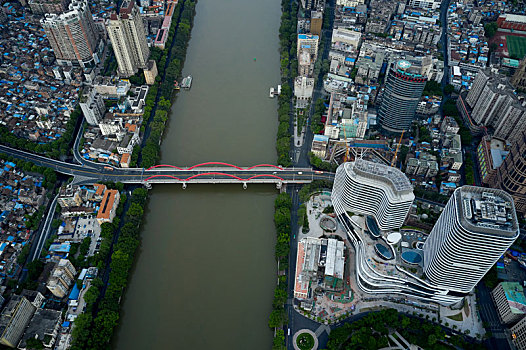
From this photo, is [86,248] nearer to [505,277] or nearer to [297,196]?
[297,196]

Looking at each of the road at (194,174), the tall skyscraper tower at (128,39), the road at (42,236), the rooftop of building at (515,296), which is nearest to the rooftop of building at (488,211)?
the rooftop of building at (515,296)

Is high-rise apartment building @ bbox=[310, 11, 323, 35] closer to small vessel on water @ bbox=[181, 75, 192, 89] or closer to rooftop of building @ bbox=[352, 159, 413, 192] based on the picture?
small vessel on water @ bbox=[181, 75, 192, 89]

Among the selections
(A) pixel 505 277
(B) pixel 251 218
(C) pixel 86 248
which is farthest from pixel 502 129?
(C) pixel 86 248

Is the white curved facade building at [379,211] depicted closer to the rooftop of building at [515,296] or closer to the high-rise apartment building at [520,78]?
the rooftop of building at [515,296]

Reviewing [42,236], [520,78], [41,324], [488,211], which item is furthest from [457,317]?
[42,236]

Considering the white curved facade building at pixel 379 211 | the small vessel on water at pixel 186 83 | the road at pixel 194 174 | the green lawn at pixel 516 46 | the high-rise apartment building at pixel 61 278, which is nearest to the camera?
the white curved facade building at pixel 379 211

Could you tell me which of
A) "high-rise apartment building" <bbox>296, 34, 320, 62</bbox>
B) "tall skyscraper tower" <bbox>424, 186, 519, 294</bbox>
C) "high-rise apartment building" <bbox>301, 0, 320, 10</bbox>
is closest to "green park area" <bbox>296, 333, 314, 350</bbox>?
"tall skyscraper tower" <bbox>424, 186, 519, 294</bbox>
